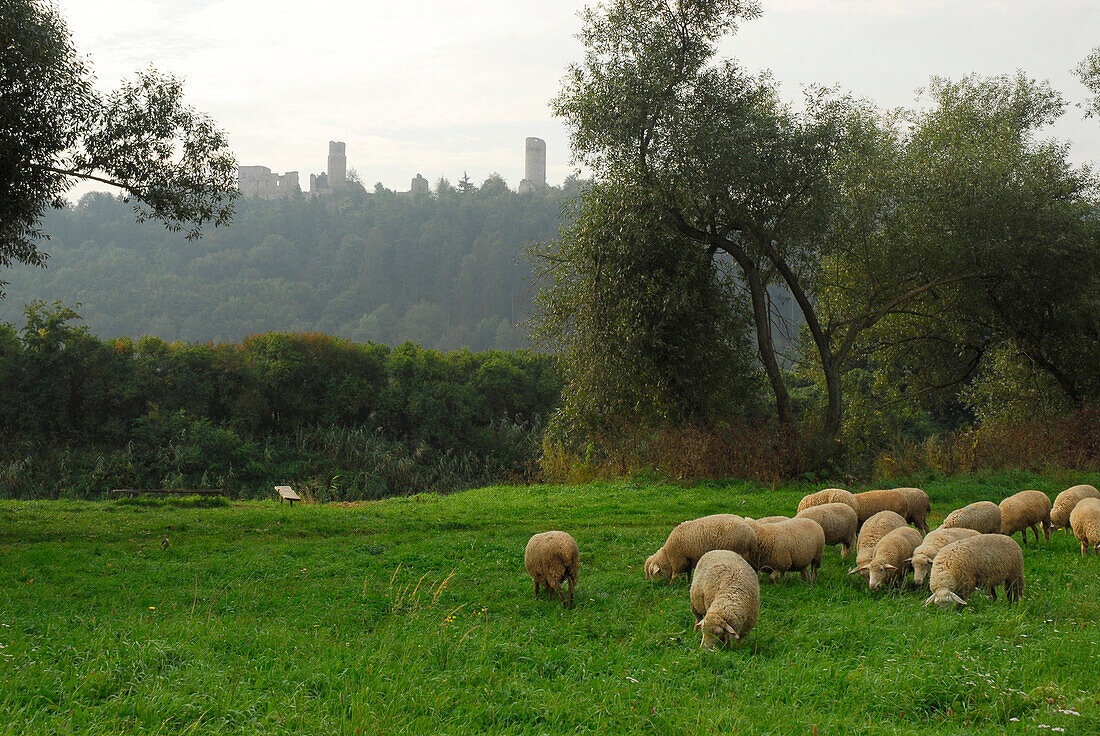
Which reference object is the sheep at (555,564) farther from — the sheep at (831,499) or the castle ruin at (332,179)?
the castle ruin at (332,179)

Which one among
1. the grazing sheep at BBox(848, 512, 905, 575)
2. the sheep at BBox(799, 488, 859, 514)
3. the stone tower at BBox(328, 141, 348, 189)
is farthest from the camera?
the stone tower at BBox(328, 141, 348, 189)

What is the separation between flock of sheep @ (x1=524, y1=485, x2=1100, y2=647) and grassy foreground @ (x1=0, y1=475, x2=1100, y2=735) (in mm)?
280

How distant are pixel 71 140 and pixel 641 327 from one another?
12.2 metres

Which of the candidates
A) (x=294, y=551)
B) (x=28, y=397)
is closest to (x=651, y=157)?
(x=294, y=551)

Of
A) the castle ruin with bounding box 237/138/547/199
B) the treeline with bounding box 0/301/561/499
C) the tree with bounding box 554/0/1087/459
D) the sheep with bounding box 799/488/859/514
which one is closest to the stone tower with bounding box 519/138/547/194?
the castle ruin with bounding box 237/138/547/199

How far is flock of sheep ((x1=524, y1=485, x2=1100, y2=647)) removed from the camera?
7133 millimetres

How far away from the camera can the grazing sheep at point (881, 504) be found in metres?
11.5

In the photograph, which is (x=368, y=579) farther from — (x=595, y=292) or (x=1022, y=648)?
(x=595, y=292)

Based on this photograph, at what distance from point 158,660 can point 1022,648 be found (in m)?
6.55

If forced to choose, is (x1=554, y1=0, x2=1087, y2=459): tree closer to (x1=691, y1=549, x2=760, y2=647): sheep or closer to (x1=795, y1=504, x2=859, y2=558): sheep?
(x1=795, y1=504, x2=859, y2=558): sheep

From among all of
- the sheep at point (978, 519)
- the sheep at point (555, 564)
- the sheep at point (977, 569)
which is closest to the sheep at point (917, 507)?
the sheep at point (978, 519)

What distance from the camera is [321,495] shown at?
93.0 feet

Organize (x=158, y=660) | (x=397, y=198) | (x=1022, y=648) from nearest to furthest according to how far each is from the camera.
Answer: (x=158, y=660)
(x=1022, y=648)
(x=397, y=198)

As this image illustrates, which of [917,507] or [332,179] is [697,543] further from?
[332,179]
